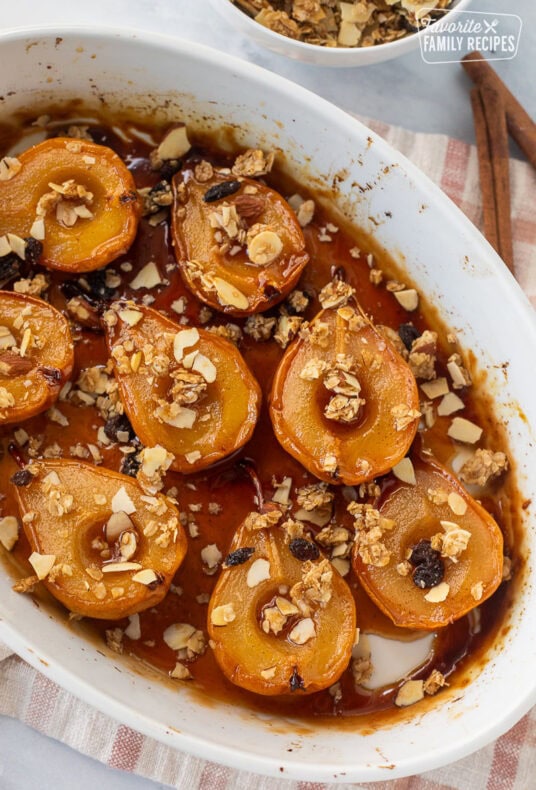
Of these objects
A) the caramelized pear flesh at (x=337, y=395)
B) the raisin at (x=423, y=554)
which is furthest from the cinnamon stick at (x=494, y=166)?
the raisin at (x=423, y=554)

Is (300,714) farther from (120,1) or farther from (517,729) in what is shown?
(120,1)

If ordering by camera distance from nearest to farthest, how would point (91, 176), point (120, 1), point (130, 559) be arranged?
point (130, 559), point (91, 176), point (120, 1)

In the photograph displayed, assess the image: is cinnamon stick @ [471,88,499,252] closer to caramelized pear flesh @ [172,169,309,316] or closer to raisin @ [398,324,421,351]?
raisin @ [398,324,421,351]

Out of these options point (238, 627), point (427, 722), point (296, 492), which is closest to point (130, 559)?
point (238, 627)

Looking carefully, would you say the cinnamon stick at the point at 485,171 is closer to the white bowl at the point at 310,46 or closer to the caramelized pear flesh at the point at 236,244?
the white bowl at the point at 310,46

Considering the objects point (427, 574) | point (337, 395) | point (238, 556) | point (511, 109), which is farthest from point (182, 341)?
point (511, 109)

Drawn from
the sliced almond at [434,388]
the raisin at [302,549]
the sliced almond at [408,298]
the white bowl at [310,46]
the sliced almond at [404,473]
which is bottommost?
the raisin at [302,549]
